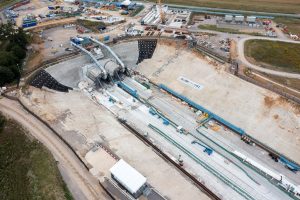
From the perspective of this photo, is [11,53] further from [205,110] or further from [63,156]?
[205,110]

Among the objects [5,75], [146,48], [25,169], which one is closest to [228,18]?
[146,48]

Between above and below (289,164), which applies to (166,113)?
below

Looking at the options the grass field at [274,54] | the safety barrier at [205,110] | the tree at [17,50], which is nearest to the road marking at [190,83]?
the safety barrier at [205,110]

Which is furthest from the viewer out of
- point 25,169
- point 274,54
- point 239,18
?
point 239,18

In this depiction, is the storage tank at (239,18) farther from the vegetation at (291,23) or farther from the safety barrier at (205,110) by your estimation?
the safety barrier at (205,110)

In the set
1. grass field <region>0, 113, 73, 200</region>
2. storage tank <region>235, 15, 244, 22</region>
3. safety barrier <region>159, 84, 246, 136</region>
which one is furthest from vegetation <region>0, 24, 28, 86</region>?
storage tank <region>235, 15, 244, 22</region>

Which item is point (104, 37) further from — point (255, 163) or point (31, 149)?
point (255, 163)
